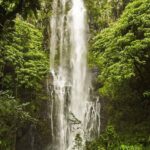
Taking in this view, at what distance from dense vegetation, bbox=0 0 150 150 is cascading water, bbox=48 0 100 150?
54 cm

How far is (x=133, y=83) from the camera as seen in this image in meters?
19.9

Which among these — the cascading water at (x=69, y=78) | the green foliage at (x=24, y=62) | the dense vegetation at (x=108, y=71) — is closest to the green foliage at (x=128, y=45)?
the dense vegetation at (x=108, y=71)

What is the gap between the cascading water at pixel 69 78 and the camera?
21.5 m

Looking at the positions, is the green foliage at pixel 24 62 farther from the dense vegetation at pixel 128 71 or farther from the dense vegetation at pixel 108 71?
the dense vegetation at pixel 128 71

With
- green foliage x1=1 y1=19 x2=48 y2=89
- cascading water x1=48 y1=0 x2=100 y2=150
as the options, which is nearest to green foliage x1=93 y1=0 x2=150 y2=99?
green foliage x1=1 y1=19 x2=48 y2=89

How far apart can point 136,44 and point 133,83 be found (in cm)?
477

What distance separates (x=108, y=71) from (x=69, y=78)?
6858mm

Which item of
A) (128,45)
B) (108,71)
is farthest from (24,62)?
(128,45)

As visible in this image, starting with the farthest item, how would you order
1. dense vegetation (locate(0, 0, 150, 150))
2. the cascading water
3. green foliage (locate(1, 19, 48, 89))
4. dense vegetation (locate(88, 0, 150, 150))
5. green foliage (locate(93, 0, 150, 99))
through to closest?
the cascading water → green foliage (locate(1, 19, 48, 89)) → dense vegetation (locate(0, 0, 150, 150)) → dense vegetation (locate(88, 0, 150, 150)) → green foliage (locate(93, 0, 150, 99))

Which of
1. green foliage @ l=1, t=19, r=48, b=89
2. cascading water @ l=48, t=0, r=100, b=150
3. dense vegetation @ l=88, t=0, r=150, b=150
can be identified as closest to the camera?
dense vegetation @ l=88, t=0, r=150, b=150

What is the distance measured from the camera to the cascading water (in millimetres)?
21531

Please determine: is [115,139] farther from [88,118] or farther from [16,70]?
[88,118]

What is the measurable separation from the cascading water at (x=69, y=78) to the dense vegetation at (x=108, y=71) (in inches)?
21.3

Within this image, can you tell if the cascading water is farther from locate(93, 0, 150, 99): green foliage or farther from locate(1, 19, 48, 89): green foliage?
locate(93, 0, 150, 99): green foliage
